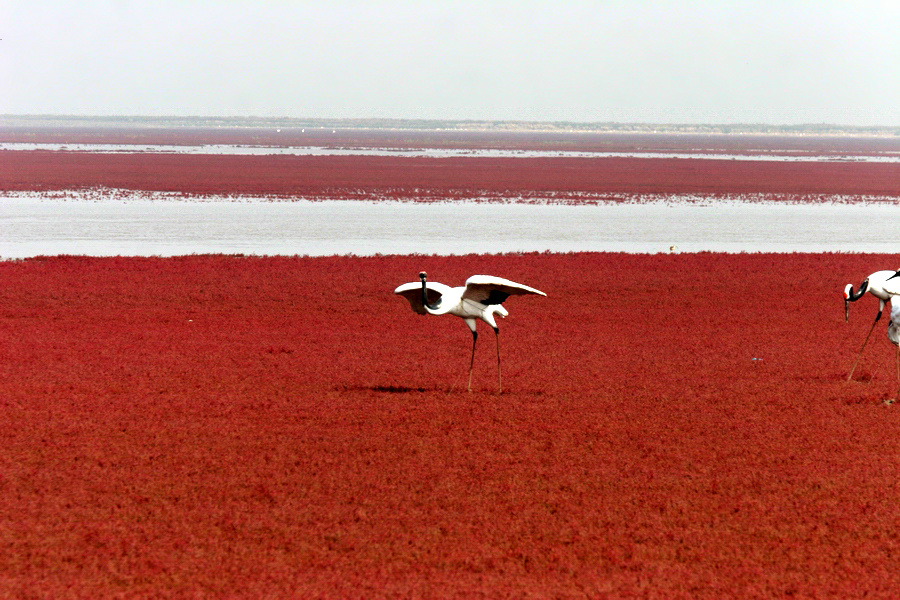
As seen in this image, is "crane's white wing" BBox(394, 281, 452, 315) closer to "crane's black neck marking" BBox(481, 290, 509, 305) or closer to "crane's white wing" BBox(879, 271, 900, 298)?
"crane's black neck marking" BBox(481, 290, 509, 305)

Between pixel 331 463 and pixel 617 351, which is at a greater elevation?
pixel 617 351

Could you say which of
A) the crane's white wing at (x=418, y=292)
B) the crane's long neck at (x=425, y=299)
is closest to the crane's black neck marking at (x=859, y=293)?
the crane's white wing at (x=418, y=292)

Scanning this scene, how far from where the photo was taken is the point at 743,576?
751 cm

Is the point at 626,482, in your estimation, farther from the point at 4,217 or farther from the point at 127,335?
the point at 4,217

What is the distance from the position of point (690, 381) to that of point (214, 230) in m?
23.5

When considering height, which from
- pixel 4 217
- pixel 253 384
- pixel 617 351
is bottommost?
pixel 253 384

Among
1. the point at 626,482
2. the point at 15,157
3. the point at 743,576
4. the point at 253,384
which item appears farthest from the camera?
the point at 15,157

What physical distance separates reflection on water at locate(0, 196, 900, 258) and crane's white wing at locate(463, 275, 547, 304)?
1696cm

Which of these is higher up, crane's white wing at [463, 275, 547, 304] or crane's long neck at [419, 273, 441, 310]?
crane's white wing at [463, 275, 547, 304]

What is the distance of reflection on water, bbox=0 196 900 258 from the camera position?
3002 cm

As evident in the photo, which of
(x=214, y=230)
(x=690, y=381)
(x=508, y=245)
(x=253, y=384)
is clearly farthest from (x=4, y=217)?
(x=690, y=381)

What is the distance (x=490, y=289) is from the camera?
11977 mm

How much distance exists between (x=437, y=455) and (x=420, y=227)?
2628 centimetres

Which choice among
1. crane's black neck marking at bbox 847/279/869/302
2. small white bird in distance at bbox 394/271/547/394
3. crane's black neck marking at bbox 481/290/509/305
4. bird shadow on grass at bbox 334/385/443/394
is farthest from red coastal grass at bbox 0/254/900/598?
crane's black neck marking at bbox 847/279/869/302
